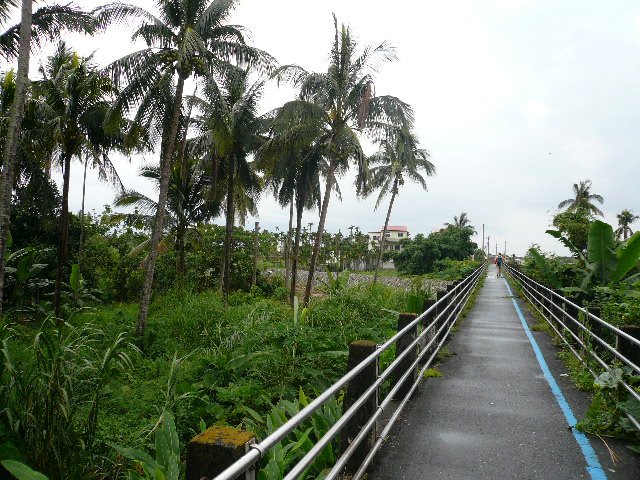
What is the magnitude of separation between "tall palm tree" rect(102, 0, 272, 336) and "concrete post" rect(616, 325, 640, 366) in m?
12.2

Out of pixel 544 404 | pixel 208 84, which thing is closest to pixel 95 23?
pixel 208 84

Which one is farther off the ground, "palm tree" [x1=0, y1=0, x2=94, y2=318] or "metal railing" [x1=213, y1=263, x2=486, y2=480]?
Answer: "palm tree" [x1=0, y1=0, x2=94, y2=318]

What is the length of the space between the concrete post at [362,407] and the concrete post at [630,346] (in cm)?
293

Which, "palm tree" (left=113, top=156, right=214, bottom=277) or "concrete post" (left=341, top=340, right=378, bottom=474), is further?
"palm tree" (left=113, top=156, right=214, bottom=277)

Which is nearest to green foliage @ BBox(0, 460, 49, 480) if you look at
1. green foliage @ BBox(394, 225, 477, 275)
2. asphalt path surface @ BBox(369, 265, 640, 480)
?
asphalt path surface @ BBox(369, 265, 640, 480)

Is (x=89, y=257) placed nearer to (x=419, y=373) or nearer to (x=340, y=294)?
(x=340, y=294)

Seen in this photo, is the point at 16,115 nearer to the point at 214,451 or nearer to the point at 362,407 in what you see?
the point at 362,407

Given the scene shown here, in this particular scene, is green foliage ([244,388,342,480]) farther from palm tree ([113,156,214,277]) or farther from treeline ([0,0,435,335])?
palm tree ([113,156,214,277])

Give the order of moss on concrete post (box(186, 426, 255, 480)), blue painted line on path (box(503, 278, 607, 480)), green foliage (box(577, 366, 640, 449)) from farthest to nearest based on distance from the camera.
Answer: green foliage (box(577, 366, 640, 449))
blue painted line on path (box(503, 278, 607, 480))
moss on concrete post (box(186, 426, 255, 480))

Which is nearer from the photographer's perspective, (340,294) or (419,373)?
(419,373)

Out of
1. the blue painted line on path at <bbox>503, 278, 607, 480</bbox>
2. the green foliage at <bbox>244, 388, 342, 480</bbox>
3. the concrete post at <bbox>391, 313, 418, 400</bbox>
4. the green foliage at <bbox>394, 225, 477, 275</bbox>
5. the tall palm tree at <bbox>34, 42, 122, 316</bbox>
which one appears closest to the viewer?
the green foliage at <bbox>244, 388, 342, 480</bbox>

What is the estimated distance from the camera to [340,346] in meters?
6.42

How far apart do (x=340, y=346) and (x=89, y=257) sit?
20.7m

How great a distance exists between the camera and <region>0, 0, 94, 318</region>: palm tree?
424 inches
